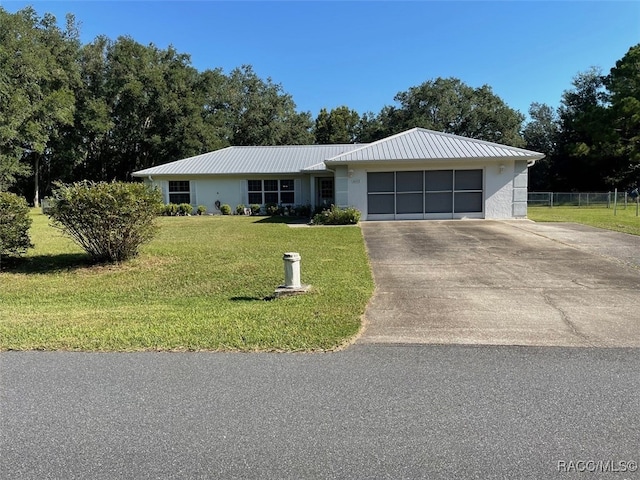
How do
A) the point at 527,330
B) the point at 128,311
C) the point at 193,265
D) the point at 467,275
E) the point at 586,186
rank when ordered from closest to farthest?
the point at 527,330, the point at 128,311, the point at 467,275, the point at 193,265, the point at 586,186

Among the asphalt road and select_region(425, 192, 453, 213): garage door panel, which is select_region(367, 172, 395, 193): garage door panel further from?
the asphalt road

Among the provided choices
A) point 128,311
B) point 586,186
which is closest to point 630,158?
point 586,186

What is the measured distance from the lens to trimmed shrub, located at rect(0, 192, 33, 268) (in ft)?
31.7

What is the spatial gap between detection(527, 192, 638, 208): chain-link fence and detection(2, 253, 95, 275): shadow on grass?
101 ft

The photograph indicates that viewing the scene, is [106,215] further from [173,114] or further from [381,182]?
[173,114]

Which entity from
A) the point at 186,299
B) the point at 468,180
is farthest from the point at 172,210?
the point at 186,299

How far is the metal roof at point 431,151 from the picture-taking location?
19000 mm

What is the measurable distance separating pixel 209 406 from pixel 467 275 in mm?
6398

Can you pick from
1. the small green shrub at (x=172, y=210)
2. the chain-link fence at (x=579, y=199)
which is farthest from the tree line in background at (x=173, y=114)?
the small green shrub at (x=172, y=210)

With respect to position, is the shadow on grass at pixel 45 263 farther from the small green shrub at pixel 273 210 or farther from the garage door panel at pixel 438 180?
the small green shrub at pixel 273 210

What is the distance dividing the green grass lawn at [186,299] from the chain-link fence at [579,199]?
26.6m

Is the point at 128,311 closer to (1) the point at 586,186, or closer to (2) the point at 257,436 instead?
(2) the point at 257,436

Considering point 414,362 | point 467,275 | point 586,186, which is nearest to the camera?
point 414,362

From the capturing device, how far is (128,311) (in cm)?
661
